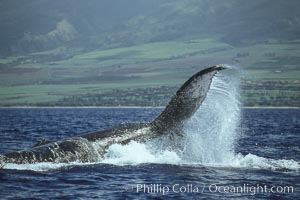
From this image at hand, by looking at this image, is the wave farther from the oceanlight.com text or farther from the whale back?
the oceanlight.com text

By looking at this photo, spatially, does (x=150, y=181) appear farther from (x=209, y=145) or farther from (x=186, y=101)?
(x=209, y=145)

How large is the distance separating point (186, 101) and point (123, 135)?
2682 millimetres

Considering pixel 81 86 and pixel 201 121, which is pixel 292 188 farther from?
pixel 81 86

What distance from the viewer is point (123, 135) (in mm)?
19297

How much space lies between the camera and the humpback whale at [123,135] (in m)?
17.8

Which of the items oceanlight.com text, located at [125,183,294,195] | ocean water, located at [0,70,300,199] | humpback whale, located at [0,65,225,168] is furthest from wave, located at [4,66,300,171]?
oceanlight.com text, located at [125,183,294,195]

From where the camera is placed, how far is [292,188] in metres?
16.1

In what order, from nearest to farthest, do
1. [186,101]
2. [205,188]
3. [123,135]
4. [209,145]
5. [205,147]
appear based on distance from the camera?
[205,188] → [186,101] → [123,135] → [205,147] → [209,145]

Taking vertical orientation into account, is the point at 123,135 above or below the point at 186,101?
below

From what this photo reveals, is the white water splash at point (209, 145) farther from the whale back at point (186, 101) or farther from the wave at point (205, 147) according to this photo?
the whale back at point (186, 101)

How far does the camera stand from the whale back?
→ 685 inches

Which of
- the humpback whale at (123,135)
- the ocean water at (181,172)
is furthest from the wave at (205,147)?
the humpback whale at (123,135)

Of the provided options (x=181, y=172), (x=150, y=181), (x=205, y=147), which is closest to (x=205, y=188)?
(x=150, y=181)

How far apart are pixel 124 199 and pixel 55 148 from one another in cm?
516
